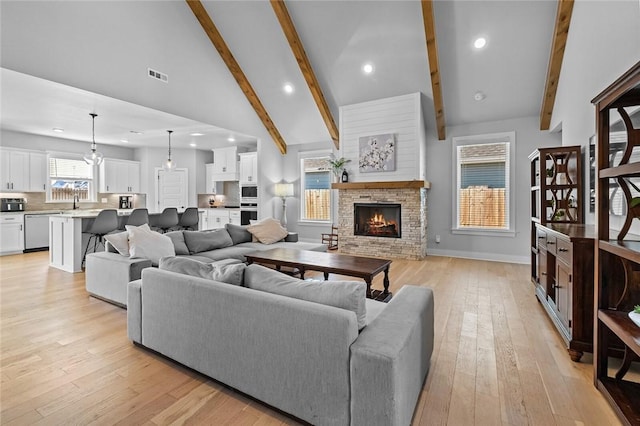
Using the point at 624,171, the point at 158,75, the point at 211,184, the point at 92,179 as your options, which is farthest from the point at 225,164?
the point at 624,171

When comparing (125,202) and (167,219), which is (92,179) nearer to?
(125,202)

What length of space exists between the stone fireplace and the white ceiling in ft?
5.25

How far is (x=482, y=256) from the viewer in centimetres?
615

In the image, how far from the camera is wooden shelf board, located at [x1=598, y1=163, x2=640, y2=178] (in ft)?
5.25

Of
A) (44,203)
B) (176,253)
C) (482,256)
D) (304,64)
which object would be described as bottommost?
(482,256)

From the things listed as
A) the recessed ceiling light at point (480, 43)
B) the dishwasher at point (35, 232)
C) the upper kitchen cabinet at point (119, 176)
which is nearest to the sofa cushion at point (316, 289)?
the recessed ceiling light at point (480, 43)

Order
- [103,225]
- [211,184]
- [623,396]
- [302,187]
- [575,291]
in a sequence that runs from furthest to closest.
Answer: [211,184]
[302,187]
[103,225]
[575,291]
[623,396]

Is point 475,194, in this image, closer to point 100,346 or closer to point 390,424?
point 390,424

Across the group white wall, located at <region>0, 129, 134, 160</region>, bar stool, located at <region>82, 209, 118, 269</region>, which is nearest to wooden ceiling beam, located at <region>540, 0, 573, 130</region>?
bar stool, located at <region>82, 209, 118, 269</region>

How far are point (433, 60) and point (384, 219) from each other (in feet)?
9.71

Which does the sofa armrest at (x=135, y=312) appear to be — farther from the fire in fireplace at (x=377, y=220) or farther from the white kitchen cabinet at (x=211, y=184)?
the white kitchen cabinet at (x=211, y=184)

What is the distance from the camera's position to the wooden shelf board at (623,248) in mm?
1580

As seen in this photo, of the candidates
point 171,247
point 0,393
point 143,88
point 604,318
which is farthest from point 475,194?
point 0,393

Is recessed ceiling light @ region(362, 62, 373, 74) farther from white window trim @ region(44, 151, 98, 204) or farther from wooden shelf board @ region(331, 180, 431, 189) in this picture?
white window trim @ region(44, 151, 98, 204)
